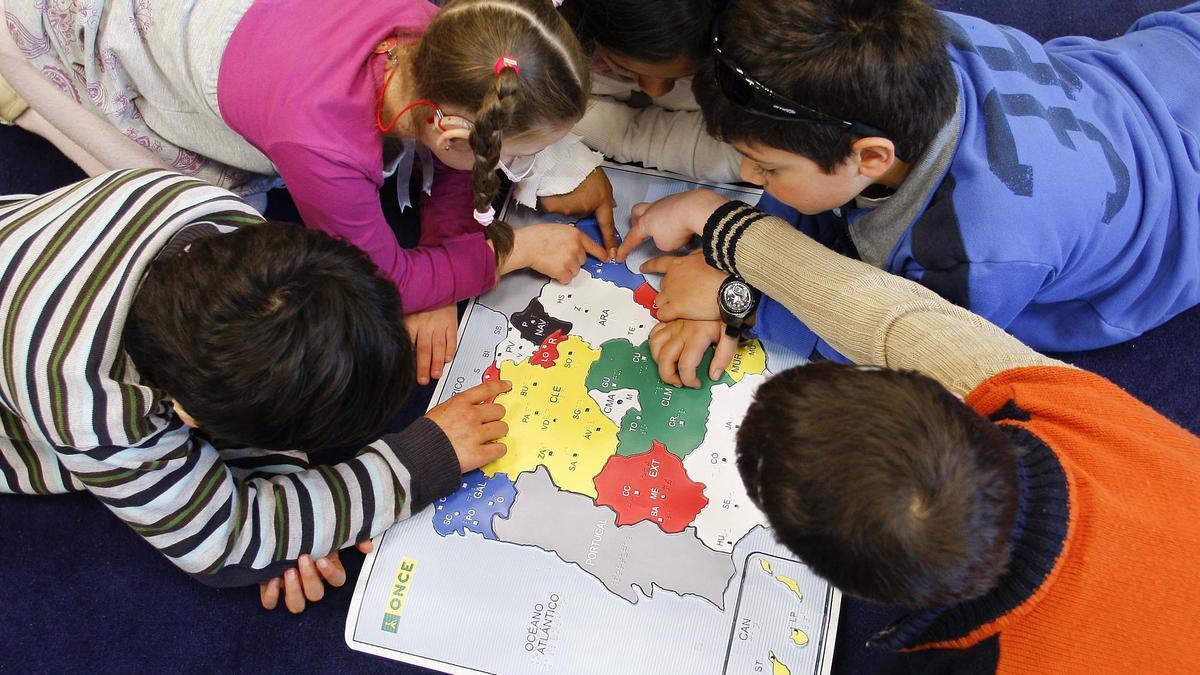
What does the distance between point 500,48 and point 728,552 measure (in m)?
0.51

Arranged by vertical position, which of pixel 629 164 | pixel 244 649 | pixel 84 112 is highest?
pixel 84 112

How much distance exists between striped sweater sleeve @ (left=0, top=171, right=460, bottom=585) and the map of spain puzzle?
0.21 feet

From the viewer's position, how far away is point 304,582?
86 centimetres

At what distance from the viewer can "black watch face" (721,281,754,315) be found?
2.92ft

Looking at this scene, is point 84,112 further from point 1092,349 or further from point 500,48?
point 1092,349

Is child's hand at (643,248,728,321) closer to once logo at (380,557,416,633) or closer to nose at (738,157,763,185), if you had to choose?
nose at (738,157,763,185)

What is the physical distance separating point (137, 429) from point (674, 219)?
57cm

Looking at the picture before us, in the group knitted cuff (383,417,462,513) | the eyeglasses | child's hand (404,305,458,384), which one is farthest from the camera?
child's hand (404,305,458,384)

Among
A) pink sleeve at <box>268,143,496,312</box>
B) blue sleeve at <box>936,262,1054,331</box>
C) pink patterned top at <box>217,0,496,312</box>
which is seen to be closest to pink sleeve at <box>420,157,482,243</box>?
pink sleeve at <box>268,143,496,312</box>

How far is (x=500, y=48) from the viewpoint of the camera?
2.31 feet

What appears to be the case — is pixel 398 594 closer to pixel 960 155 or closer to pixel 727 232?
pixel 727 232

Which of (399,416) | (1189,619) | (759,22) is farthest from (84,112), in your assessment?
(1189,619)

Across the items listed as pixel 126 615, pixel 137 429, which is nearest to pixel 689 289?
pixel 137 429

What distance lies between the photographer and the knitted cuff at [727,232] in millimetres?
878
